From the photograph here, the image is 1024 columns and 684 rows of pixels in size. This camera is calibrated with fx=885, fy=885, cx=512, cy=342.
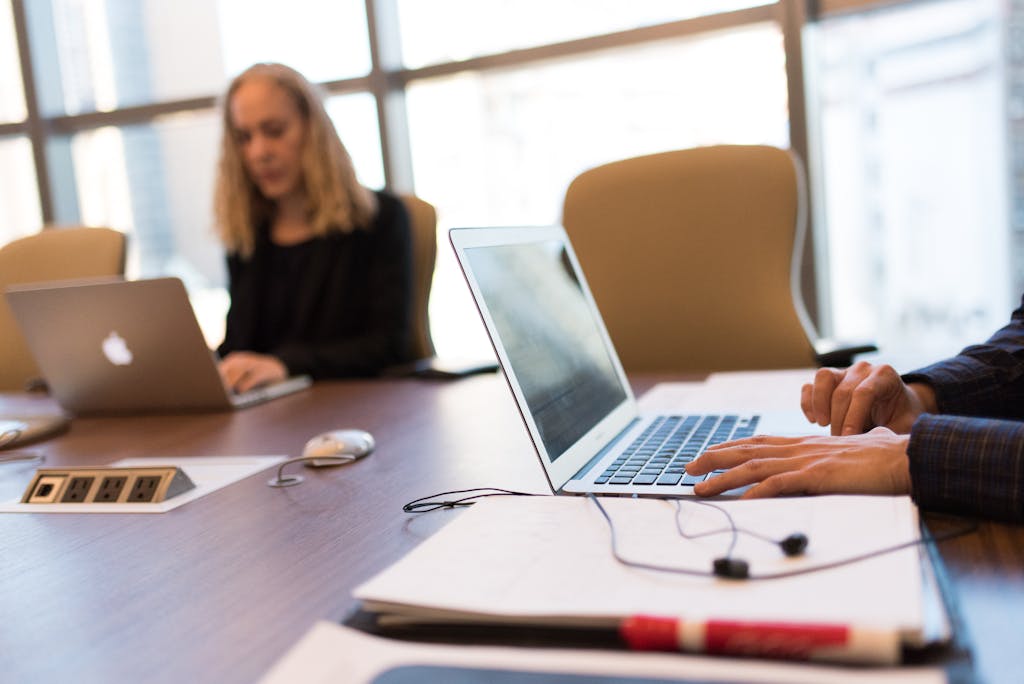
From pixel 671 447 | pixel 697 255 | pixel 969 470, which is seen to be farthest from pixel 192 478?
pixel 697 255

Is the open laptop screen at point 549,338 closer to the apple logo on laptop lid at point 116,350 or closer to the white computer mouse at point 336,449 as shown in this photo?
the white computer mouse at point 336,449

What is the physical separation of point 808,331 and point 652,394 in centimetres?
61

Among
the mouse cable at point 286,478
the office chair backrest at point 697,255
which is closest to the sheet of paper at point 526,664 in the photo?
the mouse cable at point 286,478

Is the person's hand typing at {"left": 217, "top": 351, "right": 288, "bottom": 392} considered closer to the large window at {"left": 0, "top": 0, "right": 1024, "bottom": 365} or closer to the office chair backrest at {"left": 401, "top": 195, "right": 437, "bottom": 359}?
the office chair backrest at {"left": 401, "top": 195, "right": 437, "bottom": 359}

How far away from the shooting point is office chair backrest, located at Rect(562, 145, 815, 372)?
1836 millimetres

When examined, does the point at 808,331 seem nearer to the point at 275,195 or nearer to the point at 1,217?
the point at 275,195

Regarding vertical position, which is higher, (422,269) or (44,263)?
(44,263)

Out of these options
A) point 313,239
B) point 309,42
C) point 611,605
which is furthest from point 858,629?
point 309,42

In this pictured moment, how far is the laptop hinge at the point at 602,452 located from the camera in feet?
2.95

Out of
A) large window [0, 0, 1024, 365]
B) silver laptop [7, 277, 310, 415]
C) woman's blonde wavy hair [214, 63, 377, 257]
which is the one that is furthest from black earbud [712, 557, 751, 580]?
large window [0, 0, 1024, 365]

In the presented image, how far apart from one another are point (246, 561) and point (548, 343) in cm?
41

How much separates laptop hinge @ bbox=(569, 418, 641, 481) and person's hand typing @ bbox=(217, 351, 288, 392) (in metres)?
0.83

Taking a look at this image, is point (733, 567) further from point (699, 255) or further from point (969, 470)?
point (699, 255)

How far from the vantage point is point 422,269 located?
2.39 m
